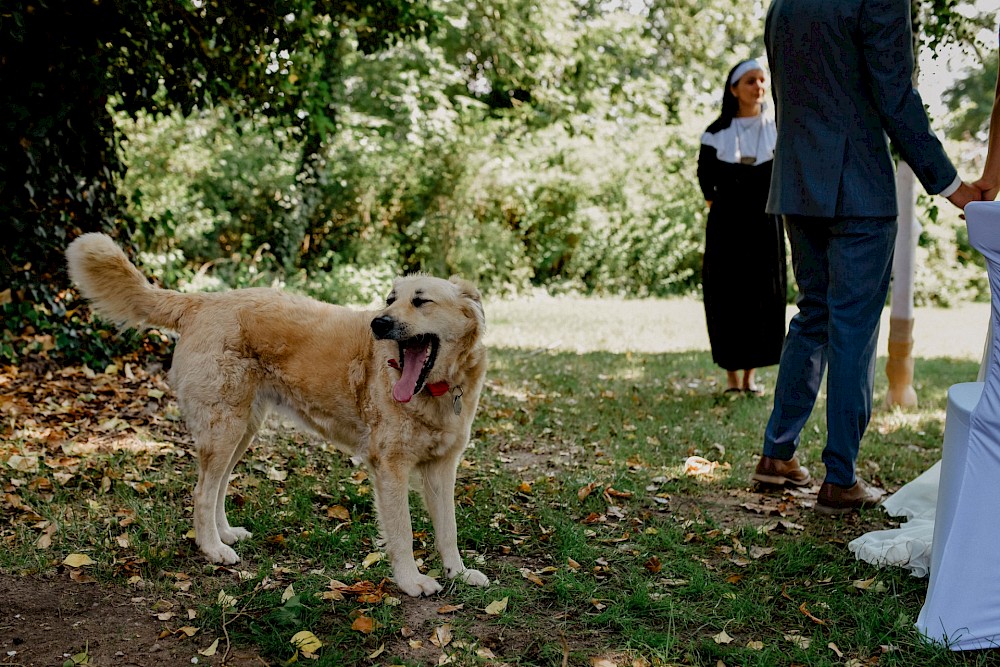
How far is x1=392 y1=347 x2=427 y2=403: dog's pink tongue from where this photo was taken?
9.56ft

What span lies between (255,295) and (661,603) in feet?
6.54

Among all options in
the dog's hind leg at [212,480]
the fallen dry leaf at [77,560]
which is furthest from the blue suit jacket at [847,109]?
the fallen dry leaf at [77,560]

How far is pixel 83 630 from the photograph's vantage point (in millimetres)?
2598

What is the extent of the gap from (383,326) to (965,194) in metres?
2.33

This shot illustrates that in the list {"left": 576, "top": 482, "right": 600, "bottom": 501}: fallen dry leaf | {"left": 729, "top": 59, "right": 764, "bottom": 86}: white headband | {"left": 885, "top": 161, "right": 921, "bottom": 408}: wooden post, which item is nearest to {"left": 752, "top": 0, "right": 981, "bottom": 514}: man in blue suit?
{"left": 576, "top": 482, "right": 600, "bottom": 501}: fallen dry leaf

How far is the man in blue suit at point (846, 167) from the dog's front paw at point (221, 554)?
2562 mm

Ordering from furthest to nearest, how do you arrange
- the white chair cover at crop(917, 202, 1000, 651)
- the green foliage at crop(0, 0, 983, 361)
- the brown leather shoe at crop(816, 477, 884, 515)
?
1. the green foliage at crop(0, 0, 983, 361)
2. the brown leather shoe at crop(816, 477, 884, 515)
3. the white chair cover at crop(917, 202, 1000, 651)

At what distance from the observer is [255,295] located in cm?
335

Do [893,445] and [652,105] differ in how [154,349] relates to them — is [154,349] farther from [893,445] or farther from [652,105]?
[652,105]

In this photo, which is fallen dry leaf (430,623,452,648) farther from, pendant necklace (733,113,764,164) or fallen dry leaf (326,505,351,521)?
pendant necklace (733,113,764,164)

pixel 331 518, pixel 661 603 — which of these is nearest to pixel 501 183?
pixel 331 518

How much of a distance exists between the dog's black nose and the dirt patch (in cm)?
112

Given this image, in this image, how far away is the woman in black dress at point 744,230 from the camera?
5.76m

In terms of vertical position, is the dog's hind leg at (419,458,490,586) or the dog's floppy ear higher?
the dog's floppy ear
